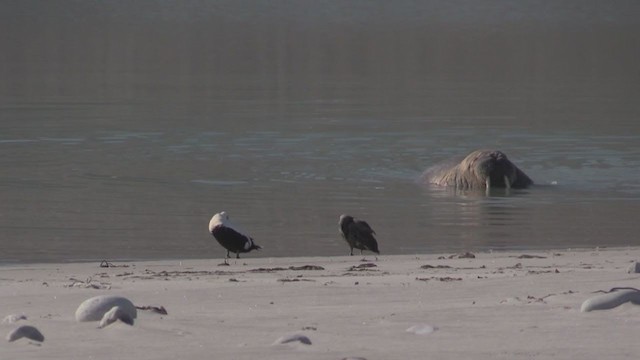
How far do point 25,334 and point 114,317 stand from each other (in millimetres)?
482

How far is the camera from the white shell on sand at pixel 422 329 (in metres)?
7.33

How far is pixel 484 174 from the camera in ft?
62.0

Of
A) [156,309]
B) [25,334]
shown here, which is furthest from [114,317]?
[156,309]

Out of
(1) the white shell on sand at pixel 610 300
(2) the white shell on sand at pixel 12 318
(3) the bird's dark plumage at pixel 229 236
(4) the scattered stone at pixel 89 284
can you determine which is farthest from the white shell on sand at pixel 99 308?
(3) the bird's dark plumage at pixel 229 236

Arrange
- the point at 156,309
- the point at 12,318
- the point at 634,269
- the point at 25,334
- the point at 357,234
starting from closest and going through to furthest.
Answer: the point at 25,334
the point at 12,318
the point at 156,309
the point at 634,269
the point at 357,234

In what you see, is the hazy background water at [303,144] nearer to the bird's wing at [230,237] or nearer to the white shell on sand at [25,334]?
the bird's wing at [230,237]

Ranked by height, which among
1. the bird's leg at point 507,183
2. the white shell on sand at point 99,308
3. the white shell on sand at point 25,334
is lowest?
the white shell on sand at point 25,334

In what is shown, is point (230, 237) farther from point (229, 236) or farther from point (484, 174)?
point (484, 174)

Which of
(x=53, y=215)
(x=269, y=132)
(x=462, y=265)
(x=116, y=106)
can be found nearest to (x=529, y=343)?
(x=462, y=265)

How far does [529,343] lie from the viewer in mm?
7043

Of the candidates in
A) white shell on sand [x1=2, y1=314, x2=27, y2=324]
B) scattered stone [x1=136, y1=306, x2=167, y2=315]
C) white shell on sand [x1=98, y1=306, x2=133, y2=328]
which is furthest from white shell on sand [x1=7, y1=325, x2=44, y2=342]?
scattered stone [x1=136, y1=306, x2=167, y2=315]

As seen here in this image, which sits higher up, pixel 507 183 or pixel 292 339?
pixel 507 183

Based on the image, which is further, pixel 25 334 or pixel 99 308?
pixel 99 308

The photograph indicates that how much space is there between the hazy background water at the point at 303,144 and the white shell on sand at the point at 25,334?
6364mm
